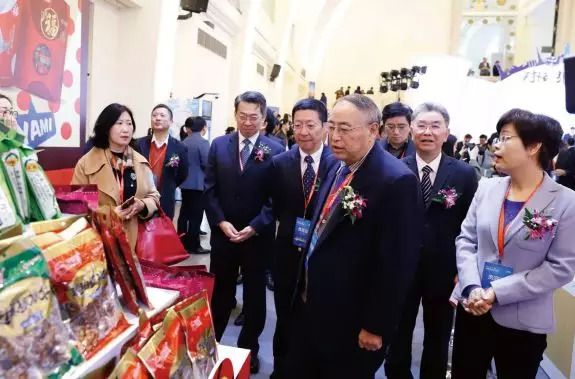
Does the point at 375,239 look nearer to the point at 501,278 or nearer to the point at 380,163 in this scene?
the point at 380,163

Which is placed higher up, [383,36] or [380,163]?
[383,36]

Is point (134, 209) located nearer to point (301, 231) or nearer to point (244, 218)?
point (244, 218)

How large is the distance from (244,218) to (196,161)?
2.43 metres

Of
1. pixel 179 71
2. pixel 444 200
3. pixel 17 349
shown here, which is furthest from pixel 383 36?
pixel 17 349

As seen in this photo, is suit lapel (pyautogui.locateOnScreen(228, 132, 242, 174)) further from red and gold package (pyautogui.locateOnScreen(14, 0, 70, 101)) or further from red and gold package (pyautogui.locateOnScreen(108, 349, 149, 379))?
red and gold package (pyautogui.locateOnScreen(14, 0, 70, 101))

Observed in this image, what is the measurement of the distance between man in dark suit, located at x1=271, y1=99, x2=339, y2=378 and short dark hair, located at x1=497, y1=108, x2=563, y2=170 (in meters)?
0.79

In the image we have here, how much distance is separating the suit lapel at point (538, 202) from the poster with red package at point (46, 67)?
2874mm

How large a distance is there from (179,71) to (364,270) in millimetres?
6429

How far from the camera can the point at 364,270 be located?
5.08 feet

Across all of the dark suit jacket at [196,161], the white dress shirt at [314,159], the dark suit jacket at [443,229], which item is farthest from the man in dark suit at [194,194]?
the dark suit jacket at [443,229]

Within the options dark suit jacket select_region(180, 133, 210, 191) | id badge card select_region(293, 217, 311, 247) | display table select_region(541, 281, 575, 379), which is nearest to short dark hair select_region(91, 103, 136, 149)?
id badge card select_region(293, 217, 311, 247)

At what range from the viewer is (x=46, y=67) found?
11.6ft

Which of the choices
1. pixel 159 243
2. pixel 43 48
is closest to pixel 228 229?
pixel 159 243

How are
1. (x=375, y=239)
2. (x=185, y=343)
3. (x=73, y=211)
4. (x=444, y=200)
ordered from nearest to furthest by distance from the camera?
(x=185, y=343), (x=73, y=211), (x=375, y=239), (x=444, y=200)
